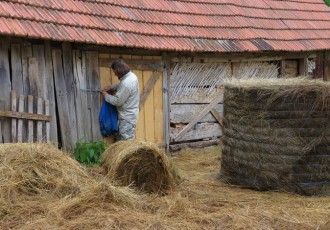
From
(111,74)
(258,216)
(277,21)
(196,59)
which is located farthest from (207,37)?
(258,216)

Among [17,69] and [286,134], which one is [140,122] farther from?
[286,134]

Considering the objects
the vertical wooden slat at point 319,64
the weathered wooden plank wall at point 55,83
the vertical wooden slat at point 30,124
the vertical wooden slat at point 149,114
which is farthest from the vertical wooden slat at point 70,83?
the vertical wooden slat at point 319,64

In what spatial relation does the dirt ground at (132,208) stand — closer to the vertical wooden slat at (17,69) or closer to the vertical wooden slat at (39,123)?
the vertical wooden slat at (39,123)

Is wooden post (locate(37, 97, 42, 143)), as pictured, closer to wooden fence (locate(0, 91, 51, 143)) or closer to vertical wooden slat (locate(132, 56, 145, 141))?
wooden fence (locate(0, 91, 51, 143))

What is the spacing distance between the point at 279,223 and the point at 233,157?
1.94 meters

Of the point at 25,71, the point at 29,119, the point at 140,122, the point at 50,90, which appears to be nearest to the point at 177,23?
the point at 140,122

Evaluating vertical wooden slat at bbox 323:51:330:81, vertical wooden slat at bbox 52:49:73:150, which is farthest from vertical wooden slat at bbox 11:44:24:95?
vertical wooden slat at bbox 323:51:330:81

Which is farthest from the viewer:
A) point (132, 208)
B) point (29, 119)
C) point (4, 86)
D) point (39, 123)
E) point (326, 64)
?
point (326, 64)

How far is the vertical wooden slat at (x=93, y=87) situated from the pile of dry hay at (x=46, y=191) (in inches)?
87.9

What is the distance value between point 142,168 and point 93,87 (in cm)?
243

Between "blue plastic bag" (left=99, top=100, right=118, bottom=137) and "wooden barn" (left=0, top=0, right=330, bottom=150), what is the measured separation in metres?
0.22

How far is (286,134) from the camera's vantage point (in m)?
A: 6.28

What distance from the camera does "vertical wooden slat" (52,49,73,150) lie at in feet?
24.6

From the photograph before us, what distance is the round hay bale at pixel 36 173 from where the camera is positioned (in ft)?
16.9
